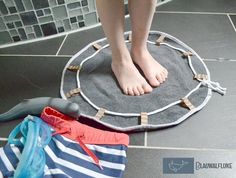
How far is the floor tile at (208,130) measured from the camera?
560 mm

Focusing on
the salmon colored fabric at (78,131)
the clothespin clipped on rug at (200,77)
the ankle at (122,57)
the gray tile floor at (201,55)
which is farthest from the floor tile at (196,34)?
the salmon colored fabric at (78,131)

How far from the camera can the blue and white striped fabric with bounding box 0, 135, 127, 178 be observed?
19.3 inches

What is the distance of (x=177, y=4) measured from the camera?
102 cm

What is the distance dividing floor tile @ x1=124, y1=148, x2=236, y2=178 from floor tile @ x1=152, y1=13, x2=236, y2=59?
350 mm

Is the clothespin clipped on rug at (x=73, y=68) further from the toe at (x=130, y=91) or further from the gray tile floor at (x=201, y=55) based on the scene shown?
the toe at (x=130, y=91)

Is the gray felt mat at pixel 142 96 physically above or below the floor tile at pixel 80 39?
below

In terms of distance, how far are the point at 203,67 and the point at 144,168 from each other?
1.21ft

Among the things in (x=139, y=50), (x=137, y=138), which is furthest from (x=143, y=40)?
(x=137, y=138)

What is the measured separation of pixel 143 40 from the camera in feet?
2.19

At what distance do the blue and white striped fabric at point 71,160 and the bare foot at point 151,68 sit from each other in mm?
226

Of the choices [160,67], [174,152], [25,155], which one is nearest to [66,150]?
[25,155]

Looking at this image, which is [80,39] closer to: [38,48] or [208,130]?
[38,48]

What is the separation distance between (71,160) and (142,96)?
258mm

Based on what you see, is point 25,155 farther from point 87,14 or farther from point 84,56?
point 87,14
